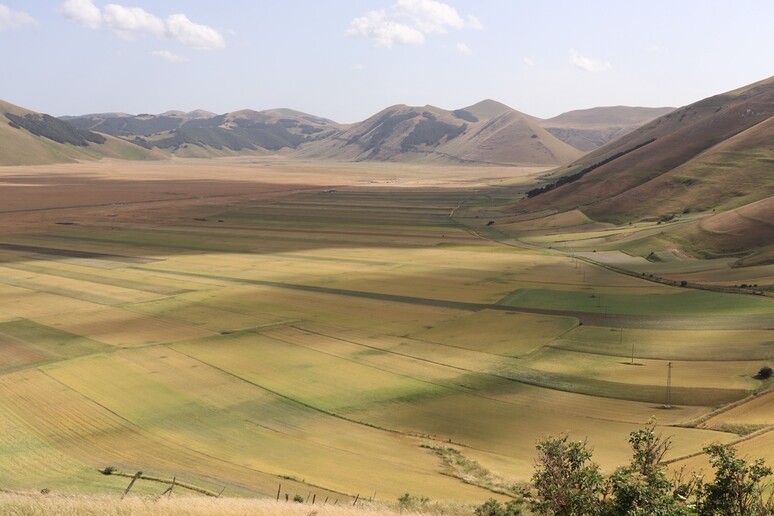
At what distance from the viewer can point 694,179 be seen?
6796 inches

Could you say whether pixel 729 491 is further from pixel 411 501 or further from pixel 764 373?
pixel 764 373

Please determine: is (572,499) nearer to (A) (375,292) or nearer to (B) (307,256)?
(A) (375,292)

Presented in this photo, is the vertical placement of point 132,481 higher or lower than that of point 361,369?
higher

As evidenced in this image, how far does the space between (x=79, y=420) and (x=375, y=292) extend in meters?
51.5

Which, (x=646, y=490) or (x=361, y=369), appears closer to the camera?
(x=646, y=490)

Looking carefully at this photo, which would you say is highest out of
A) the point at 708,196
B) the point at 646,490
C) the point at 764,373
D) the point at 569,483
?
the point at 708,196

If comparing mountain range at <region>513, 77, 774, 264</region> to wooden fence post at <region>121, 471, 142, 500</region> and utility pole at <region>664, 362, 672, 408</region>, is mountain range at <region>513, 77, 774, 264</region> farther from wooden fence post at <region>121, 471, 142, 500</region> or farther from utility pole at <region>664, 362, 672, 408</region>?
wooden fence post at <region>121, 471, 142, 500</region>

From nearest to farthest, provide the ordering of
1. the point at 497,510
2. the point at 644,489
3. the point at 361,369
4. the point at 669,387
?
the point at 644,489
the point at 497,510
the point at 669,387
the point at 361,369

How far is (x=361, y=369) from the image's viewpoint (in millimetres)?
60531

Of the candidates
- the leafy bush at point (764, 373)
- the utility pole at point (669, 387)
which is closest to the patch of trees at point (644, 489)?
the utility pole at point (669, 387)

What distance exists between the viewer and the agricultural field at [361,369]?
4172 centimetres

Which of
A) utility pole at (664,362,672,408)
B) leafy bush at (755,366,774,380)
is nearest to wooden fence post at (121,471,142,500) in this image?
utility pole at (664,362,672,408)

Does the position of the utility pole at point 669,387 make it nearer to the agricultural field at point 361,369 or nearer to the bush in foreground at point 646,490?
the agricultural field at point 361,369

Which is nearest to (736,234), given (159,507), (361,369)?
(361,369)
